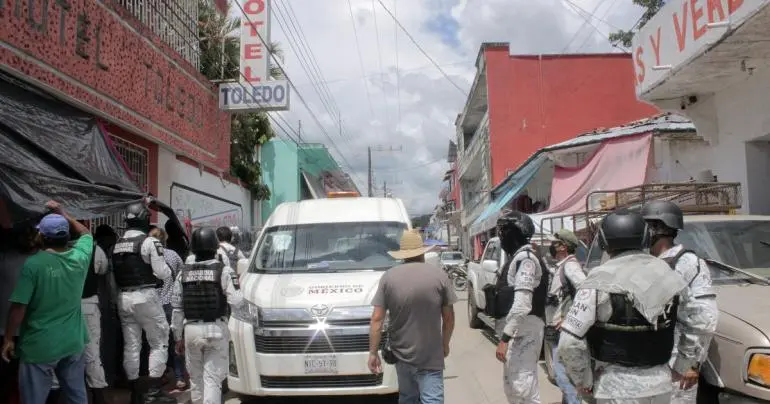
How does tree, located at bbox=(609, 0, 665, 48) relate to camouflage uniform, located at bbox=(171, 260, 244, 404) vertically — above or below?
above

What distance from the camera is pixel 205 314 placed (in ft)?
16.7

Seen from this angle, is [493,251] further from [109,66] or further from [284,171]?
[284,171]

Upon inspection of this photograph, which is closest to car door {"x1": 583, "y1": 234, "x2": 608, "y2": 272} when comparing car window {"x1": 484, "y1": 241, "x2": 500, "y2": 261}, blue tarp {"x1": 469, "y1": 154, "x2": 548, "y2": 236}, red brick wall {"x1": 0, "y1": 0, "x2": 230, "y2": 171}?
car window {"x1": 484, "y1": 241, "x2": 500, "y2": 261}

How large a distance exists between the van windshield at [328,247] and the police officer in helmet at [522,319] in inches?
73.2

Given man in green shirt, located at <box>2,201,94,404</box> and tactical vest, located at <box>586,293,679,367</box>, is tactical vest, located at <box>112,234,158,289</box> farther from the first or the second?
tactical vest, located at <box>586,293,679,367</box>

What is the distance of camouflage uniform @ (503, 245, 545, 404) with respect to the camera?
436cm

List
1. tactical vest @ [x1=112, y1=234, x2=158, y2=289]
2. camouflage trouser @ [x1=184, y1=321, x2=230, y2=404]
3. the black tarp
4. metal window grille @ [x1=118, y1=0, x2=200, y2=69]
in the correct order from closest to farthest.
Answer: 1. the black tarp
2. camouflage trouser @ [x1=184, y1=321, x2=230, y2=404]
3. tactical vest @ [x1=112, y1=234, x2=158, y2=289]
4. metal window grille @ [x1=118, y1=0, x2=200, y2=69]

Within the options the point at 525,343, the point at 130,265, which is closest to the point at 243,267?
the point at 130,265

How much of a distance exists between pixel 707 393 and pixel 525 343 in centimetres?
123

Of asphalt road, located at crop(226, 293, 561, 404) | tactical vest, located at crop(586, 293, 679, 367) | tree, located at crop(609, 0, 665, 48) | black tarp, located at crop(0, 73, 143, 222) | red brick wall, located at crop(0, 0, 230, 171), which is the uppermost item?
tree, located at crop(609, 0, 665, 48)

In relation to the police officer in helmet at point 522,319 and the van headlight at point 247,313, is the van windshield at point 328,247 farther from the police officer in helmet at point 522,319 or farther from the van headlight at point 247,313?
the police officer in helmet at point 522,319

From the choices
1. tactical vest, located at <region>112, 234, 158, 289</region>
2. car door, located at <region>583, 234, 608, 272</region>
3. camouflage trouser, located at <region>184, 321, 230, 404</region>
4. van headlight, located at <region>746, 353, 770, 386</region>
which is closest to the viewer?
van headlight, located at <region>746, 353, 770, 386</region>

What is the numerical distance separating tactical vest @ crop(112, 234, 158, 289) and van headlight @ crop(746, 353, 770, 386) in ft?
16.8

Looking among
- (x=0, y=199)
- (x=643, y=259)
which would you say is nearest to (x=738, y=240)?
(x=643, y=259)
